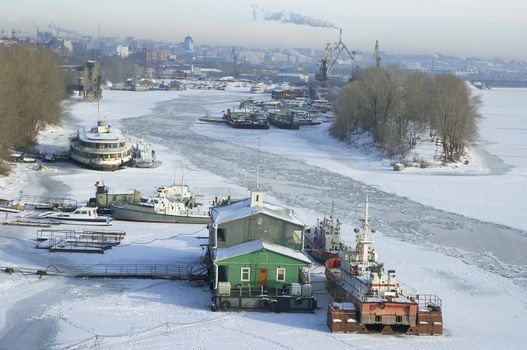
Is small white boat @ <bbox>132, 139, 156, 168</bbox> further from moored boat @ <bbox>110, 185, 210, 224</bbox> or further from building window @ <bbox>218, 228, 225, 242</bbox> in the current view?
building window @ <bbox>218, 228, 225, 242</bbox>

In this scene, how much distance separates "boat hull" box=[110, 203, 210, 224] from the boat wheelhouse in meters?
9.84

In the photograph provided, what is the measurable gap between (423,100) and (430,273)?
28.8 m

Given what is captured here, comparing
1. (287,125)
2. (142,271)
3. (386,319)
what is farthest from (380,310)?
(287,125)

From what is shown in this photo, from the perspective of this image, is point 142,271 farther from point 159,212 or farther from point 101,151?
point 101,151

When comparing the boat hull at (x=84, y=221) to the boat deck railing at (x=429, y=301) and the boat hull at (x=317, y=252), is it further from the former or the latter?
the boat deck railing at (x=429, y=301)

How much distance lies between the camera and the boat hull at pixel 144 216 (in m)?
23.0

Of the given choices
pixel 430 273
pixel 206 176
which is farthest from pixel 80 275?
pixel 206 176

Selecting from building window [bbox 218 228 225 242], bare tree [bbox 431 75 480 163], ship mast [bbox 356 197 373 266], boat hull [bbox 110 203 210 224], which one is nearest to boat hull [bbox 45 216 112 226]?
boat hull [bbox 110 203 210 224]

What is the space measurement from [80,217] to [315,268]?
24.0 feet

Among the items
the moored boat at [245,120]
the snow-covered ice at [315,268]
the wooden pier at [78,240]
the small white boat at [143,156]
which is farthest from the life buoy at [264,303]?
the moored boat at [245,120]

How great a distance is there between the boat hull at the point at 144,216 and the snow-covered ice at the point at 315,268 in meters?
0.49

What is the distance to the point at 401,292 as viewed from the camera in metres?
14.9

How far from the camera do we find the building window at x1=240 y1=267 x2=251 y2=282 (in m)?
15.5

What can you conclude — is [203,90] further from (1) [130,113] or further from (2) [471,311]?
(2) [471,311]
